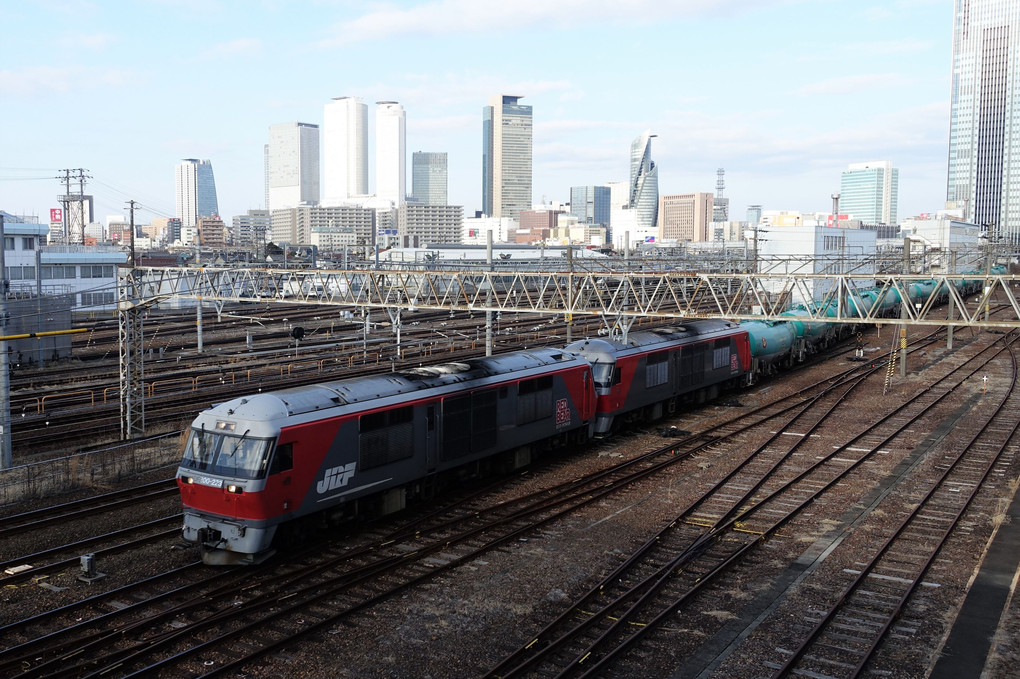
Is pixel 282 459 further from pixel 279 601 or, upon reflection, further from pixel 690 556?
pixel 690 556

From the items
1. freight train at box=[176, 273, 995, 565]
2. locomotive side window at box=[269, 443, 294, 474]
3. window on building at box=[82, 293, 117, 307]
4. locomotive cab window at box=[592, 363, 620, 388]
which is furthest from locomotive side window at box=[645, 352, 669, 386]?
window on building at box=[82, 293, 117, 307]

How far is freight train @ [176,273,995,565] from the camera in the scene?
15594mm

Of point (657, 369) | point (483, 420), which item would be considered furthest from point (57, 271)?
point (483, 420)

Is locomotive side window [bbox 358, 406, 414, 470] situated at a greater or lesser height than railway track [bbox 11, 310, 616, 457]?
greater

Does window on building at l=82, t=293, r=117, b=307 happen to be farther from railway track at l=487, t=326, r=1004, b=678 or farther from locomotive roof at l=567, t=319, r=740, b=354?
railway track at l=487, t=326, r=1004, b=678

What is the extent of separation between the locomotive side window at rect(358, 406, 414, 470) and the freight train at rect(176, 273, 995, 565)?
0.02m

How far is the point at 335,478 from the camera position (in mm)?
16812

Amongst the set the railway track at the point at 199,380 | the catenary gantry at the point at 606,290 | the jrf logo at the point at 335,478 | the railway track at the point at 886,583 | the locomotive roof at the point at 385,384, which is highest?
the catenary gantry at the point at 606,290

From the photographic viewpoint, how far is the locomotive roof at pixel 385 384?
16.4m

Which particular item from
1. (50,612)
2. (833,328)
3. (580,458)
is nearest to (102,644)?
(50,612)

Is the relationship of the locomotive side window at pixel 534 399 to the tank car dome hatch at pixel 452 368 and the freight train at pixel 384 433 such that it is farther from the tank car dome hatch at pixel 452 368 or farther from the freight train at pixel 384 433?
the tank car dome hatch at pixel 452 368

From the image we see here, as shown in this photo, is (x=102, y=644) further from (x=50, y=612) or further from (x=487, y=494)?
(x=487, y=494)

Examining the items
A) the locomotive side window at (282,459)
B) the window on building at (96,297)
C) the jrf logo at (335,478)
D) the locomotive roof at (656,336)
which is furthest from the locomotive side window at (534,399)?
the window on building at (96,297)

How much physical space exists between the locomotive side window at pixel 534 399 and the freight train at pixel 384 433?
0.16 feet
